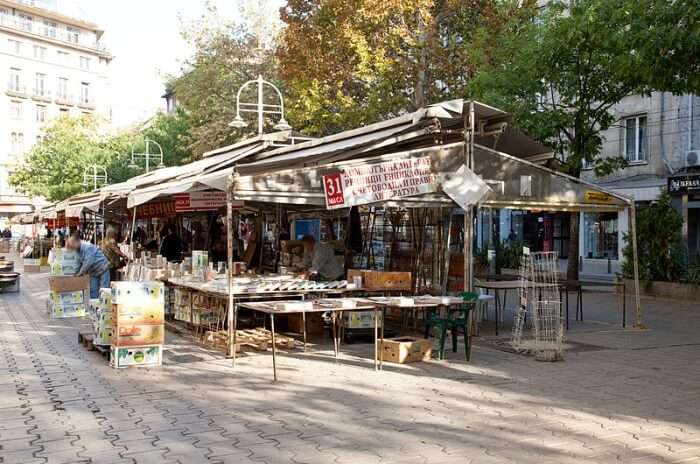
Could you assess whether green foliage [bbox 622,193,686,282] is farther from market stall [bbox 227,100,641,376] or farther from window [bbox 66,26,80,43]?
window [bbox 66,26,80,43]

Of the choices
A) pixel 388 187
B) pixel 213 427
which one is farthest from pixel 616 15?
pixel 213 427

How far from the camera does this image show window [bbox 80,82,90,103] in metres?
77.1

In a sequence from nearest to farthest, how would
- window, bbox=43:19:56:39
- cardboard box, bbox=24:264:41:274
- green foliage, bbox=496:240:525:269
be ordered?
green foliage, bbox=496:240:525:269, cardboard box, bbox=24:264:41:274, window, bbox=43:19:56:39

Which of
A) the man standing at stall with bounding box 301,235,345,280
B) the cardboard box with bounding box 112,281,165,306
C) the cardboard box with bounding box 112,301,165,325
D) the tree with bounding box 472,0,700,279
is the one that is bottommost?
the cardboard box with bounding box 112,301,165,325

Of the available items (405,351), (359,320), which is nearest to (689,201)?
(359,320)

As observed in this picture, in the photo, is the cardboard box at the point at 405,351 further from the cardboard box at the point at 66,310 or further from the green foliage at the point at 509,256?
the green foliage at the point at 509,256

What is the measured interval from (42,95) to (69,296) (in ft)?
218

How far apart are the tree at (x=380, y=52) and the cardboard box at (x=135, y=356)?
527 inches

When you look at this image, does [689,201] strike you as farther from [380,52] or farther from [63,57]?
[63,57]

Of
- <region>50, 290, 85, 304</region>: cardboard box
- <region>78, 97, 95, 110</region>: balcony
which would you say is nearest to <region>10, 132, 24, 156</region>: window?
<region>78, 97, 95, 110</region>: balcony

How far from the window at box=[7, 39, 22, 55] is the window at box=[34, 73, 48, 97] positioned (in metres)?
2.84

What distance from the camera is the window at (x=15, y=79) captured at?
230 feet

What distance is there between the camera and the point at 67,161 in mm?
47406

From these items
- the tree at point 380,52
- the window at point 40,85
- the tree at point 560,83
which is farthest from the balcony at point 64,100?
the tree at point 560,83
